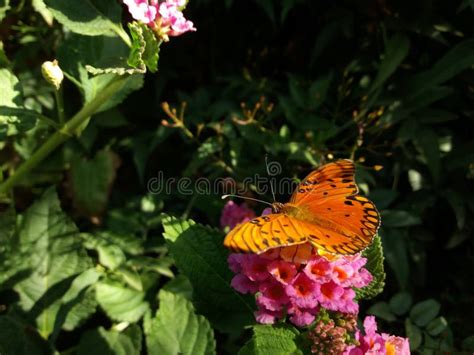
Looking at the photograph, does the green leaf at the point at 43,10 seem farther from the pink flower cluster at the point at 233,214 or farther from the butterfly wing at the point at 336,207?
the butterfly wing at the point at 336,207

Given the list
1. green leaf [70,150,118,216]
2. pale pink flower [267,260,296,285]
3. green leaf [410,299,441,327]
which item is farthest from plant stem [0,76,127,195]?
green leaf [410,299,441,327]

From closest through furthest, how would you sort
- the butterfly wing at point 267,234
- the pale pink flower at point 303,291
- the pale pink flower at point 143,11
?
the butterfly wing at point 267,234
the pale pink flower at point 303,291
the pale pink flower at point 143,11

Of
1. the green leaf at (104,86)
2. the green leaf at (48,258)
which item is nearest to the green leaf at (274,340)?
the green leaf at (48,258)

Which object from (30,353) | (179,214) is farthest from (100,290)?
(179,214)

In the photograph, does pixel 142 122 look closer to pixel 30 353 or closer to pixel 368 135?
pixel 368 135

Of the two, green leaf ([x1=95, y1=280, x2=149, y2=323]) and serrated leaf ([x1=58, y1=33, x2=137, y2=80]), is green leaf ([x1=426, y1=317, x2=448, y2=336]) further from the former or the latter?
serrated leaf ([x1=58, y1=33, x2=137, y2=80])

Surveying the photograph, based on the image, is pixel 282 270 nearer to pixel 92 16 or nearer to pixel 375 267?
pixel 375 267
